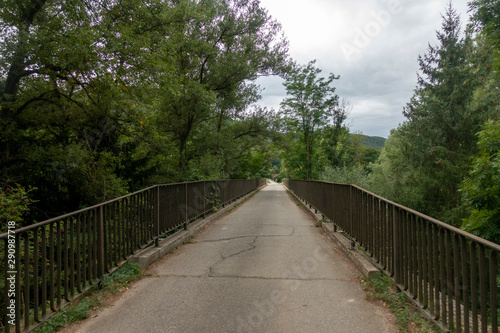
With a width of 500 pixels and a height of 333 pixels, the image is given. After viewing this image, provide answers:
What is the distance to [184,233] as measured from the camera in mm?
6254

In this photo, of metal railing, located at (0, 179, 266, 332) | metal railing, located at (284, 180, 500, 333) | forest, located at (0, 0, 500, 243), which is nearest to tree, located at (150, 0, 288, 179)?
forest, located at (0, 0, 500, 243)

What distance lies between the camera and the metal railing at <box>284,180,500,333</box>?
1858 millimetres

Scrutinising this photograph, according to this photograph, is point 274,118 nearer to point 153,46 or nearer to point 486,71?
point 486,71

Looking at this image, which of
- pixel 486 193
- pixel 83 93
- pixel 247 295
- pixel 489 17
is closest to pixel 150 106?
pixel 83 93

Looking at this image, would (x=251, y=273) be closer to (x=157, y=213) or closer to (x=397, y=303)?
(x=397, y=303)

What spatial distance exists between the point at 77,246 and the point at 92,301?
0.65 m

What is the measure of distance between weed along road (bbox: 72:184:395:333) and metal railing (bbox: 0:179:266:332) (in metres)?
0.47

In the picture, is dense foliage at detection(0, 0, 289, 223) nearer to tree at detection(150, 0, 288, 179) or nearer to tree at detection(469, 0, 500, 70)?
tree at detection(150, 0, 288, 179)

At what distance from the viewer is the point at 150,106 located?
9.90 meters

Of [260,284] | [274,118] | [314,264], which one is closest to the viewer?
[260,284]

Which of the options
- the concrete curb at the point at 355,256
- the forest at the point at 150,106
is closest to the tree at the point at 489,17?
the forest at the point at 150,106

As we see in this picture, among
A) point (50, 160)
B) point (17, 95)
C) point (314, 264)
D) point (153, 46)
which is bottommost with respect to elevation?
point (314, 264)

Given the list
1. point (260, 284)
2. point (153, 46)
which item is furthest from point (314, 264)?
point (153, 46)

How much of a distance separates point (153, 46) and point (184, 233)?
539 centimetres
